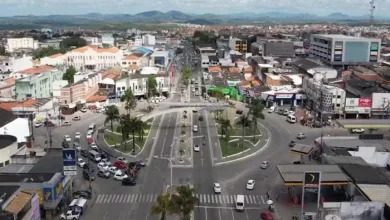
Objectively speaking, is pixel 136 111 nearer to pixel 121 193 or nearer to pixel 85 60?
pixel 121 193

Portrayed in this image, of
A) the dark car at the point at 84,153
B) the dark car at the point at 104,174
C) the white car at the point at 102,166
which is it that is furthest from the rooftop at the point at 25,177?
the dark car at the point at 84,153

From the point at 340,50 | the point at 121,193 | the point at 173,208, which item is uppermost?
the point at 340,50

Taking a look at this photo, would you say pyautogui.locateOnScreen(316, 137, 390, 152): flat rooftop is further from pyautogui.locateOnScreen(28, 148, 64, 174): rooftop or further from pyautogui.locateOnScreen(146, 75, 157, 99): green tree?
pyautogui.locateOnScreen(146, 75, 157, 99): green tree

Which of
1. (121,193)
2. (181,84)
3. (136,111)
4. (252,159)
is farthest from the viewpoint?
(181,84)

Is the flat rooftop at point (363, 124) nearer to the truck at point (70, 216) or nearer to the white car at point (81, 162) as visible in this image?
the white car at point (81, 162)

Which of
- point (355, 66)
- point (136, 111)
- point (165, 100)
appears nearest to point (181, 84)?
point (165, 100)
